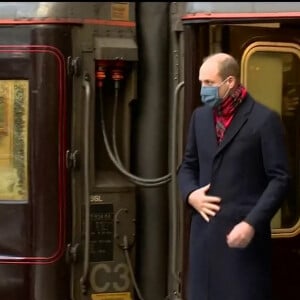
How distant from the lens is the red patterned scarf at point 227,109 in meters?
3.30

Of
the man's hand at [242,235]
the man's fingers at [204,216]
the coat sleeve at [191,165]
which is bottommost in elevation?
the man's hand at [242,235]

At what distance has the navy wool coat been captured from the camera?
10.5ft

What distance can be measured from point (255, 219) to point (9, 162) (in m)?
1.82

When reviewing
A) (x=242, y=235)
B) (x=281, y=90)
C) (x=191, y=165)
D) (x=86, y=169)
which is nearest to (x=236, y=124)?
(x=191, y=165)

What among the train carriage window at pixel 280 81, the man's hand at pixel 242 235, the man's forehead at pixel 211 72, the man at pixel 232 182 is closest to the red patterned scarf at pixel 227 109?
the man at pixel 232 182

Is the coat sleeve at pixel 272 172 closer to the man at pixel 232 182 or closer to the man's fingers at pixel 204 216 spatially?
the man at pixel 232 182

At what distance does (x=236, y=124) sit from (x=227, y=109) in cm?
9

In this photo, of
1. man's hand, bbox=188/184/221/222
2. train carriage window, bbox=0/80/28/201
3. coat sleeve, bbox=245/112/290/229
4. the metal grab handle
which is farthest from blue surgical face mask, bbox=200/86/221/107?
train carriage window, bbox=0/80/28/201

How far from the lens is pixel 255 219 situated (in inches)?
122

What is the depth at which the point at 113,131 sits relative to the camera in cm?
450

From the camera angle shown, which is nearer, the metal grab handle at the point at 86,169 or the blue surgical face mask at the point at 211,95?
the blue surgical face mask at the point at 211,95

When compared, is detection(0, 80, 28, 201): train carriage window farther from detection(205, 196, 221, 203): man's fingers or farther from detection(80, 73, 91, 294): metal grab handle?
detection(205, 196, 221, 203): man's fingers

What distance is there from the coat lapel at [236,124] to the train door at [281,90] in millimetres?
819

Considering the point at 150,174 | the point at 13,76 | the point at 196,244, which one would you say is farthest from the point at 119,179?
the point at 196,244
